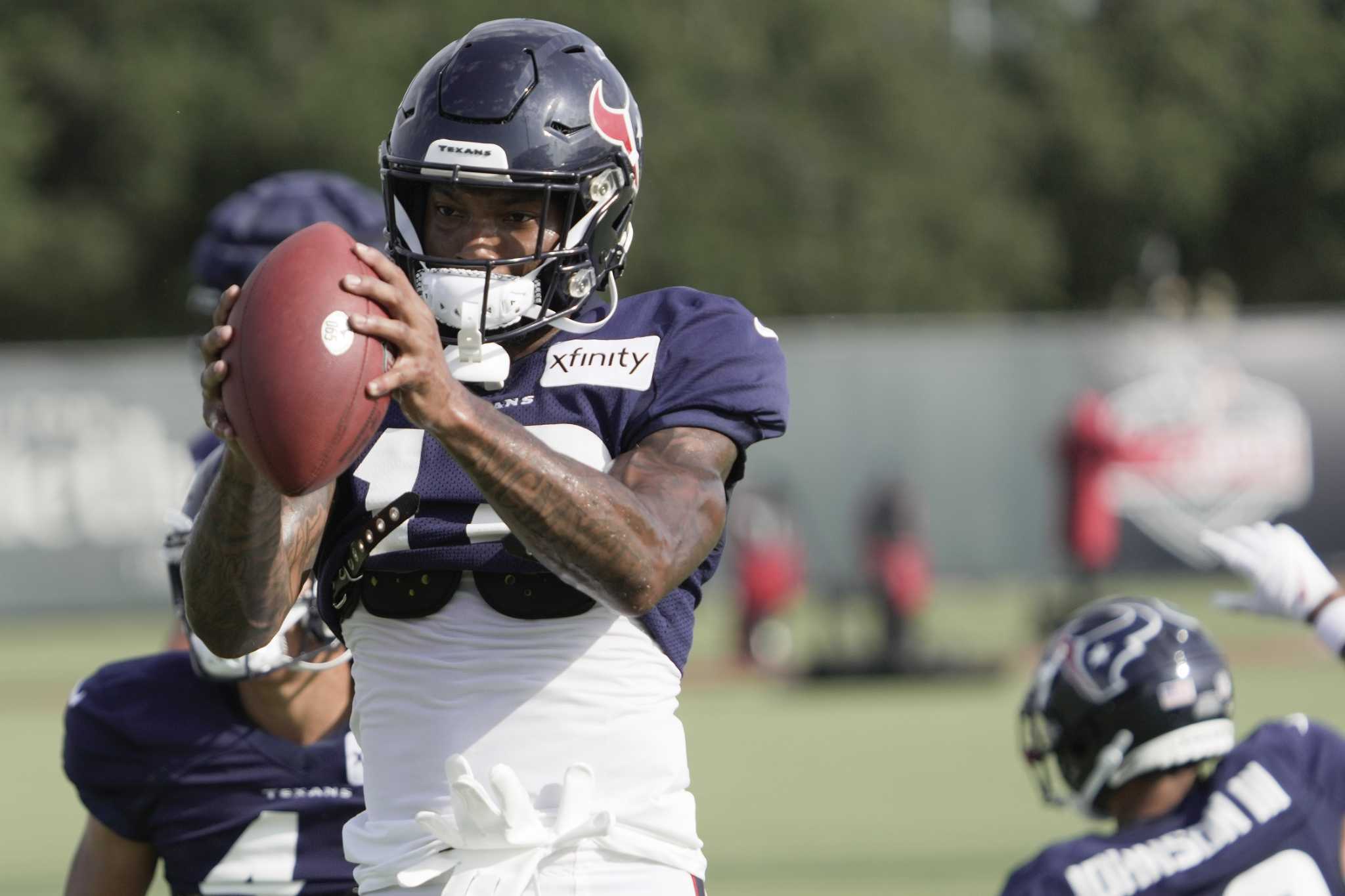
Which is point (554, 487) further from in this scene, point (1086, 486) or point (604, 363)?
point (1086, 486)

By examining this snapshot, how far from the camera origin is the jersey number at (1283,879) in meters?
3.74

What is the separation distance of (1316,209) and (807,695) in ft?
49.3

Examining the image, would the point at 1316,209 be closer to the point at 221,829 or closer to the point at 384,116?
the point at 384,116

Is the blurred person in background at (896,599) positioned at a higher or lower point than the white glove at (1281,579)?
lower

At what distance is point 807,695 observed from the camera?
43.0 ft

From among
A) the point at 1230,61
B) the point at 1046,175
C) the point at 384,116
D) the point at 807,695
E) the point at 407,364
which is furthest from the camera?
the point at 1046,175

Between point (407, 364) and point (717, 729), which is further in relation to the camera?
point (717, 729)

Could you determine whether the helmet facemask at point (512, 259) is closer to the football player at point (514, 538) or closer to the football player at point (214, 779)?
the football player at point (514, 538)

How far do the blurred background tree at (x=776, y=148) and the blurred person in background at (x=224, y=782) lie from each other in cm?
2032

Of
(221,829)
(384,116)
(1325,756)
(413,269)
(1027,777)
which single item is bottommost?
(384,116)

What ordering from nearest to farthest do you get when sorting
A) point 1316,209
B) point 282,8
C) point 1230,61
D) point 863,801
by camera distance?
point 863,801, point 1230,61, point 1316,209, point 282,8

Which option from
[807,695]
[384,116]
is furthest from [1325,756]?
[384,116]

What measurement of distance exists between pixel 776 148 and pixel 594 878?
3388cm

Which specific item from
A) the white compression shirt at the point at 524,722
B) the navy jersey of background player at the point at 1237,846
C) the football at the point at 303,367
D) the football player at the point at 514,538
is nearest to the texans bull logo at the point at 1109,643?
the navy jersey of background player at the point at 1237,846
